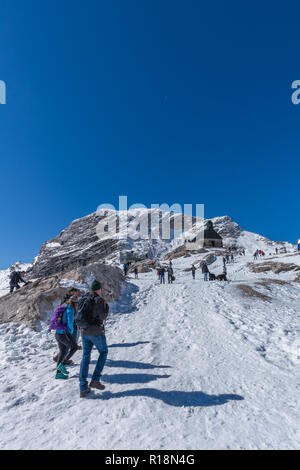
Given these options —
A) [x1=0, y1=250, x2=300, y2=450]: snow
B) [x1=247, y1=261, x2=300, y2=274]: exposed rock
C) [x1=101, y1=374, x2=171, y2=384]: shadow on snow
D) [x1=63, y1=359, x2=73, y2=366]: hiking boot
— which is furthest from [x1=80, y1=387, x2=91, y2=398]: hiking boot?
[x1=247, y1=261, x2=300, y2=274]: exposed rock

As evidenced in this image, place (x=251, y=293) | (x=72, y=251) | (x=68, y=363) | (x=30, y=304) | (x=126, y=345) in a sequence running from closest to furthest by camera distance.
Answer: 1. (x=68, y=363)
2. (x=126, y=345)
3. (x=30, y=304)
4. (x=251, y=293)
5. (x=72, y=251)

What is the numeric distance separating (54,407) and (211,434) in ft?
9.29

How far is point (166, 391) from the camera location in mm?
4438

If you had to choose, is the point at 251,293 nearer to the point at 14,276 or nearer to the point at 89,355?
the point at 89,355

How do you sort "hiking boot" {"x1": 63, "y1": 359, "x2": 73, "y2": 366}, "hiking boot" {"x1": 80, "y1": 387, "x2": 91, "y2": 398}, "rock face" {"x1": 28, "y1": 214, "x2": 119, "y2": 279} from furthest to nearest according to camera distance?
"rock face" {"x1": 28, "y1": 214, "x2": 119, "y2": 279} → "hiking boot" {"x1": 63, "y1": 359, "x2": 73, "y2": 366} → "hiking boot" {"x1": 80, "y1": 387, "x2": 91, "y2": 398}

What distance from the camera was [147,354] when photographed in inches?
251

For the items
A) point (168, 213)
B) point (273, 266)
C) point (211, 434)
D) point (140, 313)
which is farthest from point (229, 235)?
point (211, 434)

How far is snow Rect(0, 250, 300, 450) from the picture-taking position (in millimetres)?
3201

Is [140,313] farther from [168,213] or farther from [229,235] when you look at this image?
[168,213]

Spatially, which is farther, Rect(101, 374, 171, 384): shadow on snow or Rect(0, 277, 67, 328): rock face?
Rect(0, 277, 67, 328): rock face

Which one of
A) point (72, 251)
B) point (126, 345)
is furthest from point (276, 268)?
point (72, 251)

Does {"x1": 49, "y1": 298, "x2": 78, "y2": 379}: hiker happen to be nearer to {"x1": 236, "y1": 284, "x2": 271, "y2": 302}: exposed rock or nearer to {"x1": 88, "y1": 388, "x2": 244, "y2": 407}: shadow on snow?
{"x1": 88, "y1": 388, "x2": 244, "y2": 407}: shadow on snow


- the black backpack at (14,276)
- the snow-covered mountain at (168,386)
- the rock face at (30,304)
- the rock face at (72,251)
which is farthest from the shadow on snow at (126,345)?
the rock face at (72,251)

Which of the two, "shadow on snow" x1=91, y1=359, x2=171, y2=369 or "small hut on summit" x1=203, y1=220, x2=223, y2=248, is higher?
"small hut on summit" x1=203, y1=220, x2=223, y2=248
